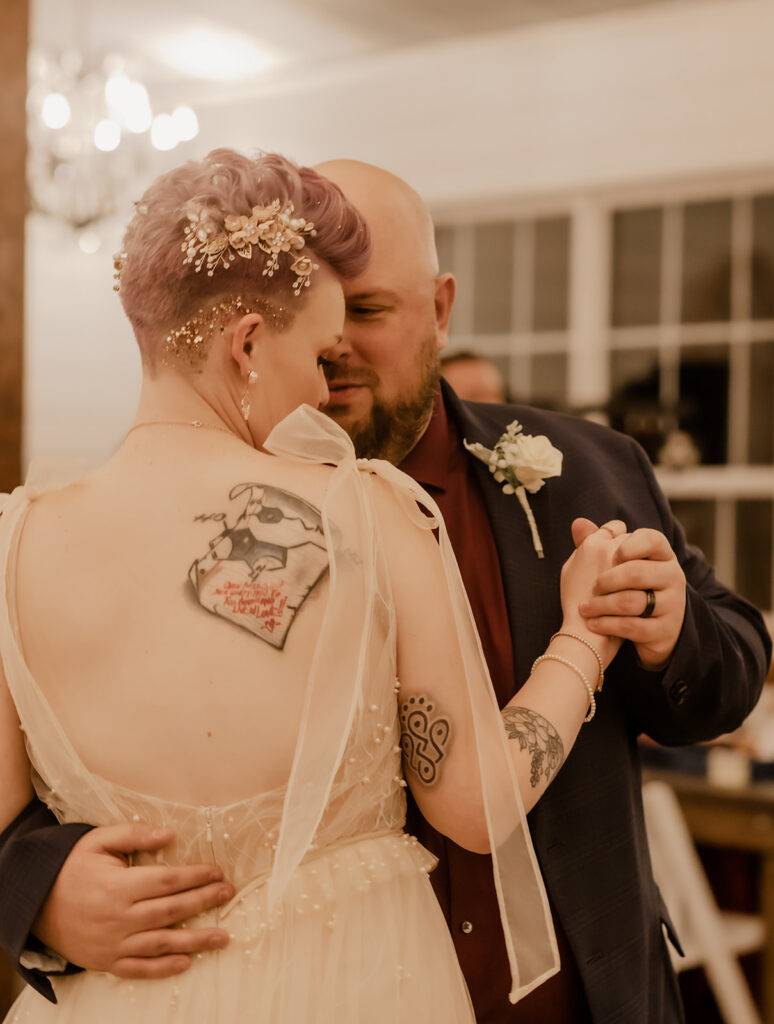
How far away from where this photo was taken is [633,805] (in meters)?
1.72

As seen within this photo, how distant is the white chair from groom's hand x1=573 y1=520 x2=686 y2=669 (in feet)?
7.21

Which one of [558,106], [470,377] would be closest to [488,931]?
[470,377]

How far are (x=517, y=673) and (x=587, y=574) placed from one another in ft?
0.73

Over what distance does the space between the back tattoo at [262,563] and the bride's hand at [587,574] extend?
39cm

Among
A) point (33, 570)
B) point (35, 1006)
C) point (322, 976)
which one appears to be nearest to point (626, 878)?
point (322, 976)

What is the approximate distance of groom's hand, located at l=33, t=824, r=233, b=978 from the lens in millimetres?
1258

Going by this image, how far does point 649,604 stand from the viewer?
151cm

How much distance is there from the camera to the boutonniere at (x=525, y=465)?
5.84 ft

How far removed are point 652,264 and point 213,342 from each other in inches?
197

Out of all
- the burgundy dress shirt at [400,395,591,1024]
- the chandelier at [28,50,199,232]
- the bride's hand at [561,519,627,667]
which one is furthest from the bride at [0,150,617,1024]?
the chandelier at [28,50,199,232]

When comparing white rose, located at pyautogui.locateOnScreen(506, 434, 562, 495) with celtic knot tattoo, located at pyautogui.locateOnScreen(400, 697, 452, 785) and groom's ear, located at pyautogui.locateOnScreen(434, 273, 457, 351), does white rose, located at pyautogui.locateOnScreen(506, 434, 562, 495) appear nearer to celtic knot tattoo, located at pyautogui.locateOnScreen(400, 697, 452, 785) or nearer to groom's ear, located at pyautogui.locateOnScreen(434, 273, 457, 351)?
groom's ear, located at pyautogui.locateOnScreen(434, 273, 457, 351)

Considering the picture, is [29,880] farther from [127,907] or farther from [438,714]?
[438,714]

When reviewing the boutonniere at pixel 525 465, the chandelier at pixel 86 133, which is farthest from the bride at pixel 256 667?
the chandelier at pixel 86 133

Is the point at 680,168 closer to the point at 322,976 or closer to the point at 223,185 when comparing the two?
the point at 223,185
